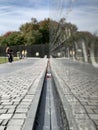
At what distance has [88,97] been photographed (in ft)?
8.40

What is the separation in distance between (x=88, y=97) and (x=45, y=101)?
5602mm

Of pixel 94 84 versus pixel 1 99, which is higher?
pixel 94 84

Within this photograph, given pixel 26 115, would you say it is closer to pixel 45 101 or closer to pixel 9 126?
pixel 9 126

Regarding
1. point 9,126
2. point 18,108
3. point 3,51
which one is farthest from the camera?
point 3,51

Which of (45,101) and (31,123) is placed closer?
(31,123)

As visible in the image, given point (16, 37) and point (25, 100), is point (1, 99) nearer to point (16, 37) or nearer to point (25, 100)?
point (25, 100)

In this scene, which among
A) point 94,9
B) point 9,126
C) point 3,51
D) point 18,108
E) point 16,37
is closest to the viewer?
point 94,9

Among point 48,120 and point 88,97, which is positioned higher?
point 88,97

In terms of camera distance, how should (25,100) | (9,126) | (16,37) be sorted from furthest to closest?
(16,37) < (25,100) < (9,126)

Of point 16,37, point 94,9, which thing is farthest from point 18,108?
point 16,37

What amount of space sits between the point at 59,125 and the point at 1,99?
3269mm

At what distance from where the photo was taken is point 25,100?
811 cm

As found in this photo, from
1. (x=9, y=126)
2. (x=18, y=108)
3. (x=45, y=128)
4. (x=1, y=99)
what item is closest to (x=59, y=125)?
(x=45, y=128)

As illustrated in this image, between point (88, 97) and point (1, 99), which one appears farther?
point (1, 99)
